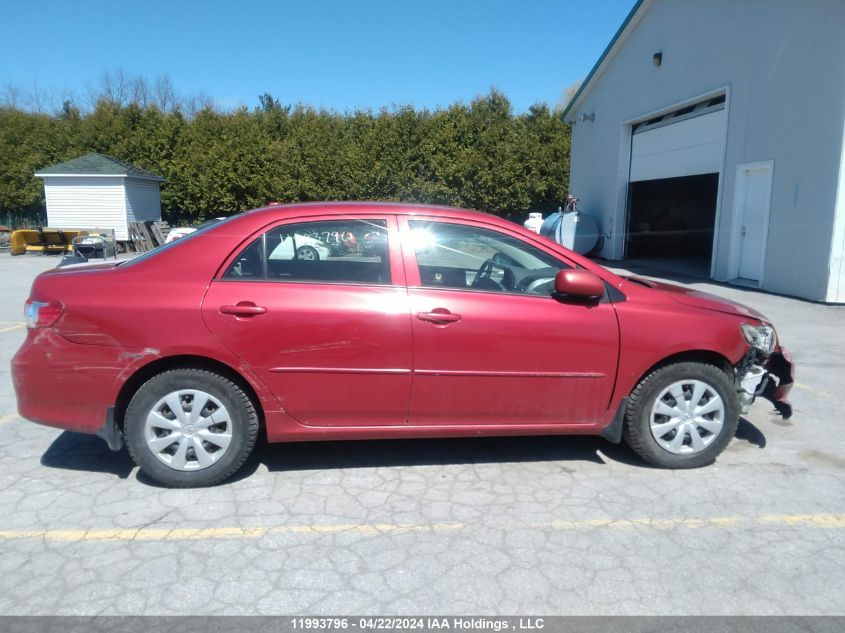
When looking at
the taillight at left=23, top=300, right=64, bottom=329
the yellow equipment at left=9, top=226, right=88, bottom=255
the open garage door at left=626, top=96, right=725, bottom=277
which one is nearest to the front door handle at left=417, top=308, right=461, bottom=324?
the taillight at left=23, top=300, right=64, bottom=329

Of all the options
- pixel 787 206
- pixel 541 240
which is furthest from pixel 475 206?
pixel 541 240

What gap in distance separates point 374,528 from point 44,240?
23.5 m

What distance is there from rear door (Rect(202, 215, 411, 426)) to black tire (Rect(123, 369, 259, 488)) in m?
0.22

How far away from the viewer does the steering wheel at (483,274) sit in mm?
4062

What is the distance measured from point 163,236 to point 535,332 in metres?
21.5

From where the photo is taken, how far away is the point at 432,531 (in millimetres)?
3398

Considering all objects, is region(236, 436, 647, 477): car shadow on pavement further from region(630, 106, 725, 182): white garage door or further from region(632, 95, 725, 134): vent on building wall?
region(632, 95, 725, 134): vent on building wall

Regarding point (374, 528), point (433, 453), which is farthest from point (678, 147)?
point (374, 528)

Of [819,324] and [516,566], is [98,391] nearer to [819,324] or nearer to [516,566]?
[516,566]

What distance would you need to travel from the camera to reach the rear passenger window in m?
3.87

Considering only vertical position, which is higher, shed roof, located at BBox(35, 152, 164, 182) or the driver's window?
shed roof, located at BBox(35, 152, 164, 182)

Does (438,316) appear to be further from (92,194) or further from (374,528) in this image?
(92,194)

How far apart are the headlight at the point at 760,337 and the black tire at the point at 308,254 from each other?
2.78 meters

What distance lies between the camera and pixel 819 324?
9.42 m
